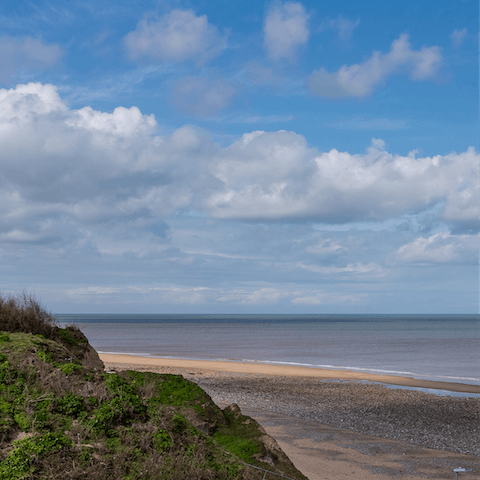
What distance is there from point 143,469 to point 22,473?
3.88ft

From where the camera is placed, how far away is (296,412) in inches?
693

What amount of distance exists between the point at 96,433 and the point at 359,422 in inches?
519

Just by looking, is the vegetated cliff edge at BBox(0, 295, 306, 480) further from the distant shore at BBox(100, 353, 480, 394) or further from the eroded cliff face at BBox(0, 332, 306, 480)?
the distant shore at BBox(100, 353, 480, 394)

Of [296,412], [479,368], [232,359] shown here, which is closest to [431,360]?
[479,368]

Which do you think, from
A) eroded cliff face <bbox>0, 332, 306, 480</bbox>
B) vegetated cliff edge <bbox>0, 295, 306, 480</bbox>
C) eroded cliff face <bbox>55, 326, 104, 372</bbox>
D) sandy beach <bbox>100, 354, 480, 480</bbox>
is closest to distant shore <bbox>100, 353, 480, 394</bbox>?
sandy beach <bbox>100, 354, 480, 480</bbox>

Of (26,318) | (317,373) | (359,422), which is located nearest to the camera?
(26,318)

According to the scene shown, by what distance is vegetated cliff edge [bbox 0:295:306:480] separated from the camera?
4777 mm

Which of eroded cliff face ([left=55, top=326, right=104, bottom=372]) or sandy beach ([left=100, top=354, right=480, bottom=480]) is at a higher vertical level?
eroded cliff face ([left=55, top=326, right=104, bottom=372])

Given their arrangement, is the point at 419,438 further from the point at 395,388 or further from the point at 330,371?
the point at 330,371

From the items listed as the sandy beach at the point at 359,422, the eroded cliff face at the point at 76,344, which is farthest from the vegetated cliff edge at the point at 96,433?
the sandy beach at the point at 359,422

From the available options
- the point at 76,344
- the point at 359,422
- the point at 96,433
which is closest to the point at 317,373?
the point at 359,422

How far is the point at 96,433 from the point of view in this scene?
5180 mm

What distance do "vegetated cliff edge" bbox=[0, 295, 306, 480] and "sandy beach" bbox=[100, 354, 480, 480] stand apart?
4580 millimetres

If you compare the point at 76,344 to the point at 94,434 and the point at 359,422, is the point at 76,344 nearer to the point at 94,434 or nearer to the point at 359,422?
the point at 94,434
